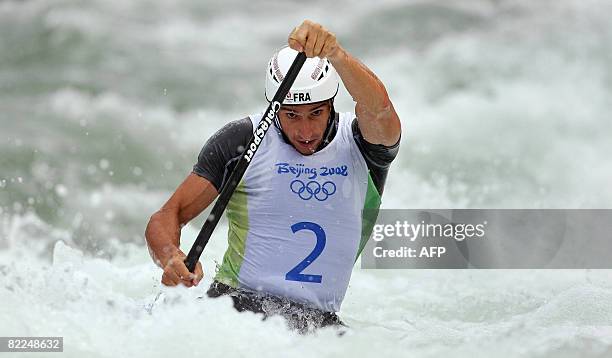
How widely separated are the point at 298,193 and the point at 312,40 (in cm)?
73

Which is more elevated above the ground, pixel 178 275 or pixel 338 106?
pixel 338 106

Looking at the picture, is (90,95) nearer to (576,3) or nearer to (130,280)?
(130,280)

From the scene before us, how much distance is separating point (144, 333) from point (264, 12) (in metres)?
9.69

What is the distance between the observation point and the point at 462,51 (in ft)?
40.7

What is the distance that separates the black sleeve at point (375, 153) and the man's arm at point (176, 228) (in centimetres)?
62

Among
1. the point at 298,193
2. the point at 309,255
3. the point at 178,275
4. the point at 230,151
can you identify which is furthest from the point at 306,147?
the point at 178,275

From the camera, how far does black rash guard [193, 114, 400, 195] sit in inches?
157

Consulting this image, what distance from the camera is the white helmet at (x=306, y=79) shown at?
151 inches

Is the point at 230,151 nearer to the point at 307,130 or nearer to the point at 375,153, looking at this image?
the point at 307,130

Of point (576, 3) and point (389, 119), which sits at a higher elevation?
point (576, 3)

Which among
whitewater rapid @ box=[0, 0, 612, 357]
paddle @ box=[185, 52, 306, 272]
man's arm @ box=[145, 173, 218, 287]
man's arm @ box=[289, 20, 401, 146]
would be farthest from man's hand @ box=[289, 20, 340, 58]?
whitewater rapid @ box=[0, 0, 612, 357]

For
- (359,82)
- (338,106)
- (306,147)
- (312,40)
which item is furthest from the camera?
(338,106)

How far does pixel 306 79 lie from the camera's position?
3.86 metres

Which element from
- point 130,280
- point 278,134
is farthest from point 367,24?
point 278,134
